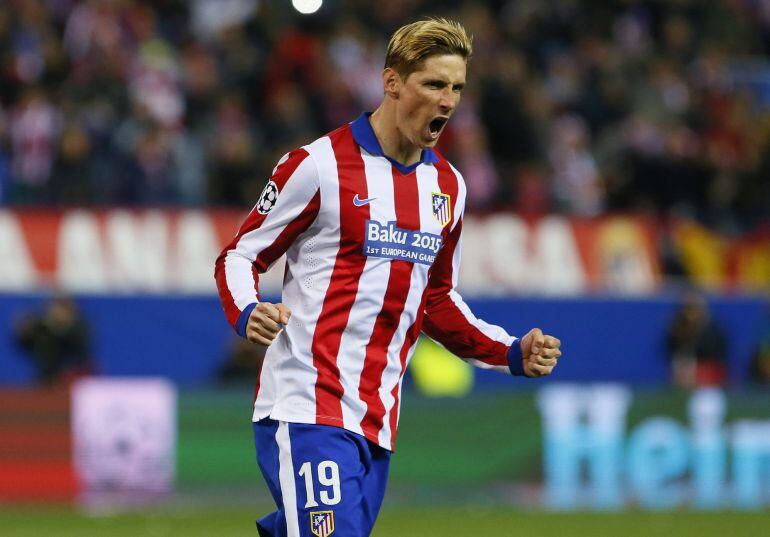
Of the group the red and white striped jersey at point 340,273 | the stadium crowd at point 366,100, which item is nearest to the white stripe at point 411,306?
the red and white striped jersey at point 340,273

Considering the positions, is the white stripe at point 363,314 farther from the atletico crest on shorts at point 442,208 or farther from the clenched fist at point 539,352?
the clenched fist at point 539,352

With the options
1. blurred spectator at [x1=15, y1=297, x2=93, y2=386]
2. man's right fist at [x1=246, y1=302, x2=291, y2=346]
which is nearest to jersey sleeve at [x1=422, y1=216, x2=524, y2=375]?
man's right fist at [x1=246, y1=302, x2=291, y2=346]

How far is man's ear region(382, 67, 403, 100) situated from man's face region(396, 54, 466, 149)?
26mm

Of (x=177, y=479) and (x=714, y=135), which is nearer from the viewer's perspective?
(x=177, y=479)

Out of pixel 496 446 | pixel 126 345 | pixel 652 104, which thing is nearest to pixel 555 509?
pixel 496 446

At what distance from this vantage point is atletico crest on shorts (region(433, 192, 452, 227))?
17.0 feet

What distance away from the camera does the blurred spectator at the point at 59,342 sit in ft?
45.6

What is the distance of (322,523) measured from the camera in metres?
4.80

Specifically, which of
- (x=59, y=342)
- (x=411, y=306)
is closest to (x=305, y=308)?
(x=411, y=306)

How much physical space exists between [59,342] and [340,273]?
9.42 meters

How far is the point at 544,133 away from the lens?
1700 cm

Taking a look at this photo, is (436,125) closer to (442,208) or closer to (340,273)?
(442,208)

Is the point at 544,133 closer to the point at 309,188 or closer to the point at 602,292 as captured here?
the point at 602,292

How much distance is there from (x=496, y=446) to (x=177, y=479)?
2.81 m
